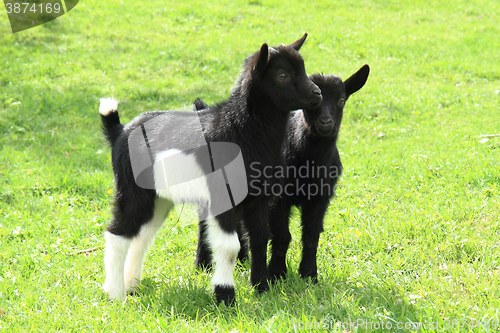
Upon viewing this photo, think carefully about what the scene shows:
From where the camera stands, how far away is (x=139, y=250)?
4.15m

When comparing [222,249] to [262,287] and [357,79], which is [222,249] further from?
[357,79]

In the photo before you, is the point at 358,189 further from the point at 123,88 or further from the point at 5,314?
the point at 123,88

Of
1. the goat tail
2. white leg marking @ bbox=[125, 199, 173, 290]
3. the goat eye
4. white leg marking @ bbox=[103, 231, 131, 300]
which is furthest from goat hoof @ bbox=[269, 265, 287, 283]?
the goat tail

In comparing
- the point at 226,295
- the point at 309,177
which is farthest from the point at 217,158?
the point at 226,295

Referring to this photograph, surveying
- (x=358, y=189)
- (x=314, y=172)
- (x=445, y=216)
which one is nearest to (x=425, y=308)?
(x=314, y=172)

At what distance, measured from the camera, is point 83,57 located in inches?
410

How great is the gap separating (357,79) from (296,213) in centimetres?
147

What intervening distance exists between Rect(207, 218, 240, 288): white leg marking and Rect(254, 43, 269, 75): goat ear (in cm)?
117

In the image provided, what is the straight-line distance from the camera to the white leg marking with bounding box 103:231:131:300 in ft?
12.7

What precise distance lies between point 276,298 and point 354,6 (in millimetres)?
12341

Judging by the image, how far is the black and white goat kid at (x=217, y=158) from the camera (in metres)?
3.51

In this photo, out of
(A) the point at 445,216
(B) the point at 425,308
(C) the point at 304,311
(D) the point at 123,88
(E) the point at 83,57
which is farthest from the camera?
(E) the point at 83,57

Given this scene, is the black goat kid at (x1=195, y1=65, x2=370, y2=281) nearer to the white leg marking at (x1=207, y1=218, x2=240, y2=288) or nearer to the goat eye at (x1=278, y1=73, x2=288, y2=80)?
the white leg marking at (x1=207, y1=218, x2=240, y2=288)

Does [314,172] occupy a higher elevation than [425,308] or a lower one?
higher
